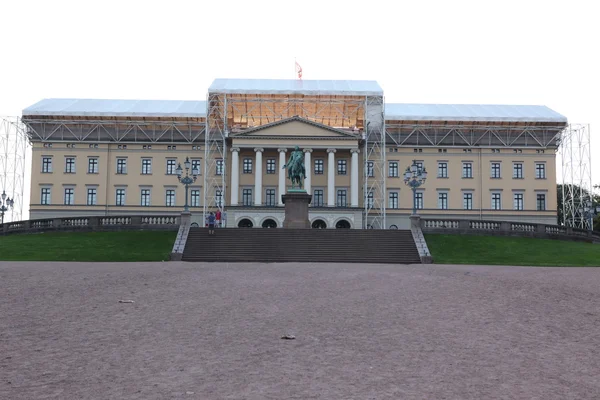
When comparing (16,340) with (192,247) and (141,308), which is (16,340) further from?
(192,247)

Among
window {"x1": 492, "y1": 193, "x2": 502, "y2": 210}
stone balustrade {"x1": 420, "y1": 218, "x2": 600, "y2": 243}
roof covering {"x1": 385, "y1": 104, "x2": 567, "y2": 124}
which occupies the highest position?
roof covering {"x1": 385, "y1": 104, "x2": 567, "y2": 124}

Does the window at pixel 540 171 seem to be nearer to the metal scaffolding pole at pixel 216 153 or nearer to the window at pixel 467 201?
the window at pixel 467 201

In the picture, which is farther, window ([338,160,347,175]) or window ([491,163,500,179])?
window ([491,163,500,179])

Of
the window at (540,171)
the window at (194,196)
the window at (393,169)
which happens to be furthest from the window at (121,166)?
the window at (540,171)

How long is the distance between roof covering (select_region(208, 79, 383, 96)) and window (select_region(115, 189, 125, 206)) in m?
16.6

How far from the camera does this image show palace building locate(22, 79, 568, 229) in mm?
69812

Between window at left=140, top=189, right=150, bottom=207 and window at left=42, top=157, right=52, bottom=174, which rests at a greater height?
window at left=42, top=157, right=52, bottom=174

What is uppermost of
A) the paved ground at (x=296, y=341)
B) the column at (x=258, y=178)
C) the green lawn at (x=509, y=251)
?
the column at (x=258, y=178)

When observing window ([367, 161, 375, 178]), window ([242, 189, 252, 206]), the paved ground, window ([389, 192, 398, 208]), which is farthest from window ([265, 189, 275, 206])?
the paved ground

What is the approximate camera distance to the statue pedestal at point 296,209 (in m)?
45.5

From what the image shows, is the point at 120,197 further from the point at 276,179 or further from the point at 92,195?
the point at 276,179

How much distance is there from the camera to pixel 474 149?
73.6 m

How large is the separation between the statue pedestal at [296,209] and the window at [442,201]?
31328 mm

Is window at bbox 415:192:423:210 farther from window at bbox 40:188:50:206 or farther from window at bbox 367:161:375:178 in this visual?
window at bbox 40:188:50:206
